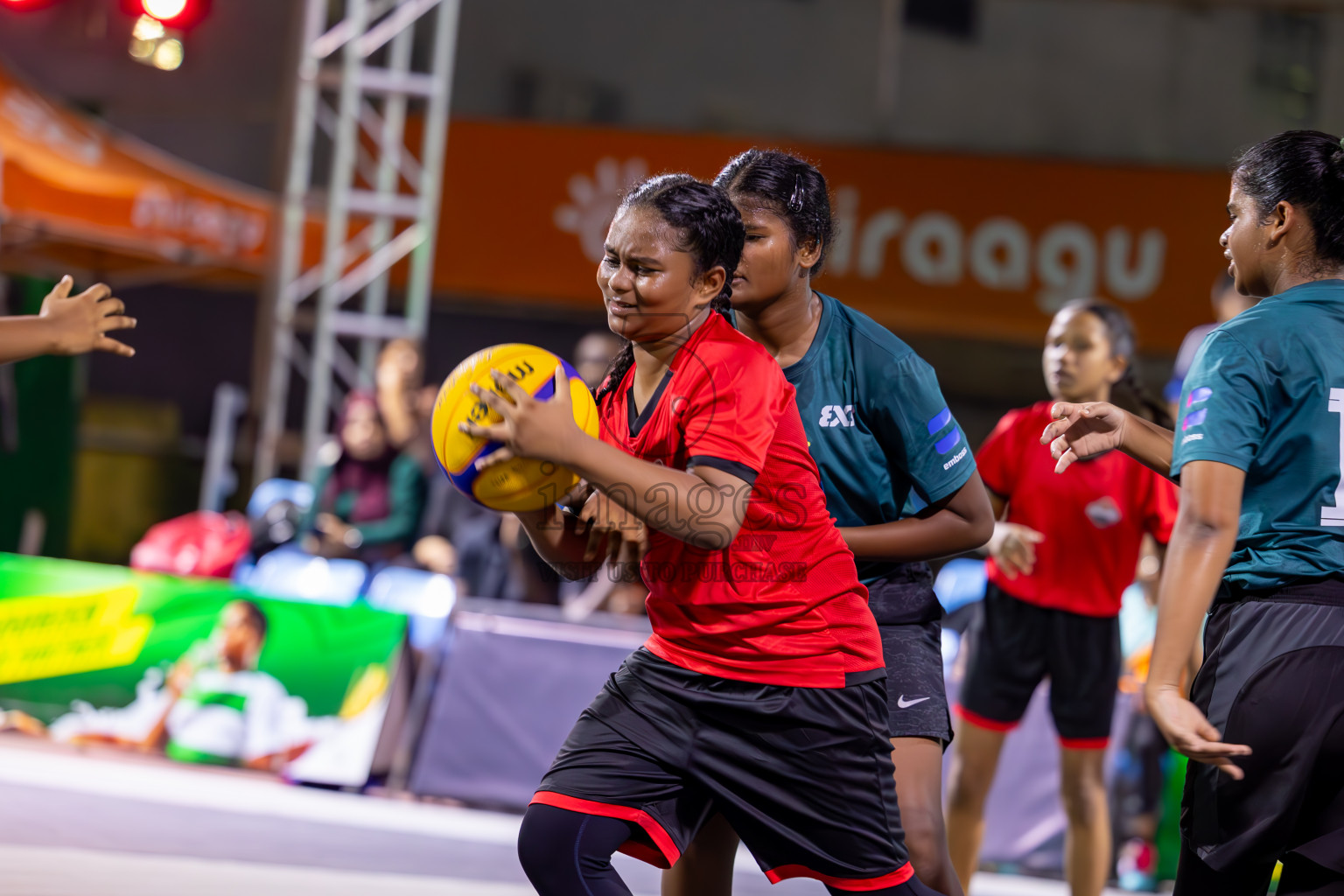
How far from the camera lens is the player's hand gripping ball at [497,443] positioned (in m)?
2.32

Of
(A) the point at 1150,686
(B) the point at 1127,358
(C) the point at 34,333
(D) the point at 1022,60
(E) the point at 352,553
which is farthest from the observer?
(D) the point at 1022,60

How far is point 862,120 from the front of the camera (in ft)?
42.1

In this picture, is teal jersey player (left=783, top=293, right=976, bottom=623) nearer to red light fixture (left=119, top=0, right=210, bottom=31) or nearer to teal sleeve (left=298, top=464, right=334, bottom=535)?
teal sleeve (left=298, top=464, right=334, bottom=535)

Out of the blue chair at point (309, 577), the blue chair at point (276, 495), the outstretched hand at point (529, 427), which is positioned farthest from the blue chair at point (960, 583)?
the outstretched hand at point (529, 427)

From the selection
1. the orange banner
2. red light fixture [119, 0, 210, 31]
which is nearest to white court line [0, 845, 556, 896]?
red light fixture [119, 0, 210, 31]

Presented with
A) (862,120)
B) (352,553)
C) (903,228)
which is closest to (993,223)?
(903,228)

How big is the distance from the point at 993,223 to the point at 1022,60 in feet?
7.49

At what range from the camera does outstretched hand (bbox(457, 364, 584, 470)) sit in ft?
6.85

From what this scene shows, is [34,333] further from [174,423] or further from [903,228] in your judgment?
[174,423]

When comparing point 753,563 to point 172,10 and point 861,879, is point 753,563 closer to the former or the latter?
point 861,879

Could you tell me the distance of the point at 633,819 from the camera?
2445mm

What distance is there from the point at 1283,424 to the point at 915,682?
110 centimetres

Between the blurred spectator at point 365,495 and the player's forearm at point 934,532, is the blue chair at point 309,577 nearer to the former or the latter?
the blurred spectator at point 365,495

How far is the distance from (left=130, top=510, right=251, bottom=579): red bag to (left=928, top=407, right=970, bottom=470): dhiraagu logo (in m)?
5.95
